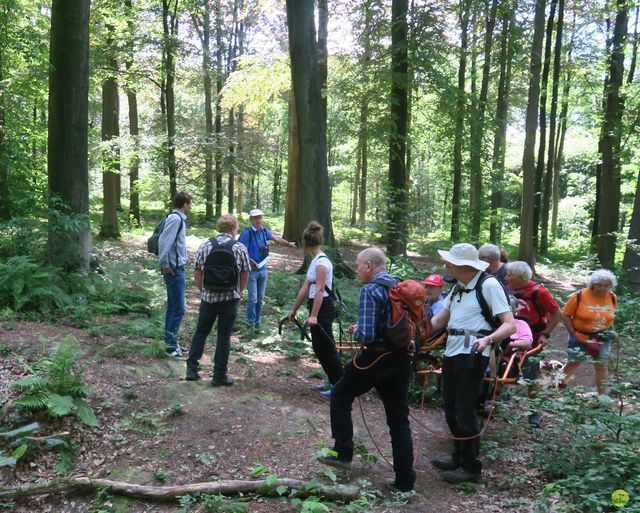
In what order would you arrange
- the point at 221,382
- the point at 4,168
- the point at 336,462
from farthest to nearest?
the point at 4,168 → the point at 221,382 → the point at 336,462

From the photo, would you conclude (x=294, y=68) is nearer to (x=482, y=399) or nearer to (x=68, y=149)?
(x=68, y=149)

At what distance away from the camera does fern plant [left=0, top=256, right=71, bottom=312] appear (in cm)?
720

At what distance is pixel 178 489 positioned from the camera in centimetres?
372

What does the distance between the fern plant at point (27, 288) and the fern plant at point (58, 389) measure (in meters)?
2.52

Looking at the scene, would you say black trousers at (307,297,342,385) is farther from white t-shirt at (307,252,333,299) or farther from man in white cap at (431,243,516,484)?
man in white cap at (431,243,516,484)

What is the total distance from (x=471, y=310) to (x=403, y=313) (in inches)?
29.8

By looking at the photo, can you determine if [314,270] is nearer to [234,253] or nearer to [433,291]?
[234,253]

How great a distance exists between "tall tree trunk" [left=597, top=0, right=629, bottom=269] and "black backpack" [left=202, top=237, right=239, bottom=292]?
1377cm

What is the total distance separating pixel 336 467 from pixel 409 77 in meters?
11.5

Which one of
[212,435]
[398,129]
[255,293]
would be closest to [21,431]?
[212,435]

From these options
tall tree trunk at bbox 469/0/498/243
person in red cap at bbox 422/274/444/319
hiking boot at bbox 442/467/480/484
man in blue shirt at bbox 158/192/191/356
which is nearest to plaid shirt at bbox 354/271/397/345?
hiking boot at bbox 442/467/480/484

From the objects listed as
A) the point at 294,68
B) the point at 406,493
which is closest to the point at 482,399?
the point at 406,493

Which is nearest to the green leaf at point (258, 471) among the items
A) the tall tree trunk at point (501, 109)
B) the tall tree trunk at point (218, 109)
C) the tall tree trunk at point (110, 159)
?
the tall tree trunk at point (501, 109)

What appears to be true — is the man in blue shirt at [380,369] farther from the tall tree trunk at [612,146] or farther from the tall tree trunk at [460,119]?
the tall tree trunk at [612,146]
